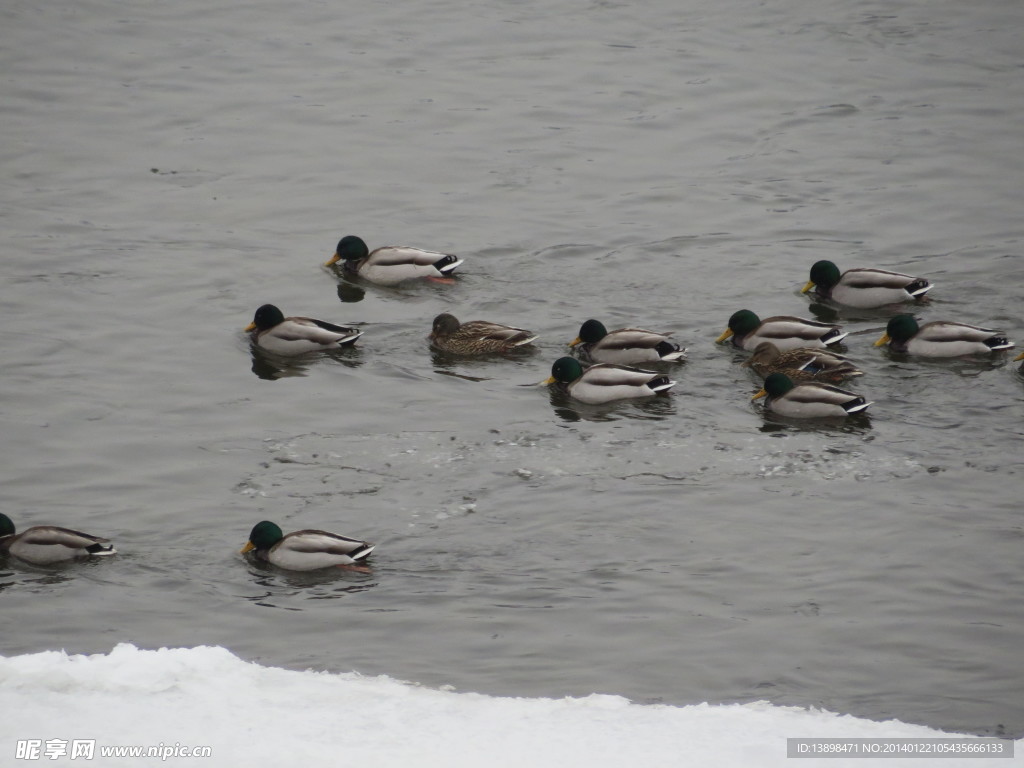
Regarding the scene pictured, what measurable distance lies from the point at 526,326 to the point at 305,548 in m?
5.51

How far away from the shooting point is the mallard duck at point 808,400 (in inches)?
513

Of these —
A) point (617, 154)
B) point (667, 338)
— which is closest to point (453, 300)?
point (667, 338)

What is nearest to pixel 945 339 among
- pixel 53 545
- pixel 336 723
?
pixel 336 723

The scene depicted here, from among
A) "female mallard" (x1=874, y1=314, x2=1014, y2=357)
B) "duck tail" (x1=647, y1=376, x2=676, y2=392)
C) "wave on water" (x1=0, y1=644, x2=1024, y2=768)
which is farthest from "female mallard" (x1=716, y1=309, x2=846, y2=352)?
"wave on water" (x1=0, y1=644, x2=1024, y2=768)

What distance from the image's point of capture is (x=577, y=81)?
23.5 metres

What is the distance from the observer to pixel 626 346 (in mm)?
14219

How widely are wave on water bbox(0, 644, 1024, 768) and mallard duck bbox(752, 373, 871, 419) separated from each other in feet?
16.8

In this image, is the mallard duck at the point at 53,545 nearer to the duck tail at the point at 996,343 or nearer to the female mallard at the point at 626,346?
the female mallard at the point at 626,346

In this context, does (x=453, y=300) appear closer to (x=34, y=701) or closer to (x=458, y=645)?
(x=458, y=645)

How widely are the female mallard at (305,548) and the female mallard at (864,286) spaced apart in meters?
7.32

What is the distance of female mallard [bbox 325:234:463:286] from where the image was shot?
16359 mm

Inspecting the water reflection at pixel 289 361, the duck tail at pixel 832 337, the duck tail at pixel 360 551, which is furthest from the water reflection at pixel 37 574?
the duck tail at pixel 832 337

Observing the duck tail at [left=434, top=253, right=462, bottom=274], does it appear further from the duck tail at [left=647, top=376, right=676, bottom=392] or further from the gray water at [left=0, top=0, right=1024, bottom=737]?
the duck tail at [left=647, top=376, right=676, bottom=392]

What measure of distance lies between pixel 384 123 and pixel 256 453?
10.4m
